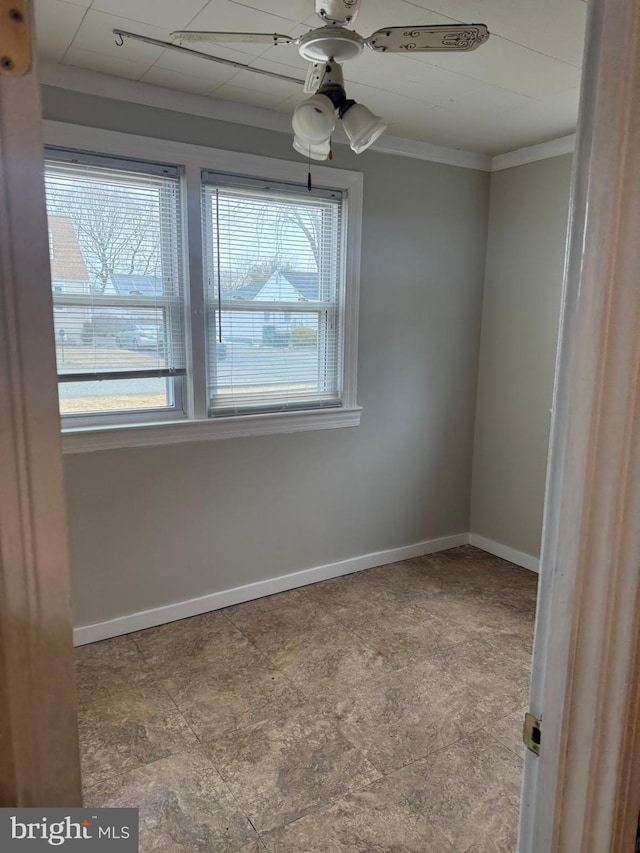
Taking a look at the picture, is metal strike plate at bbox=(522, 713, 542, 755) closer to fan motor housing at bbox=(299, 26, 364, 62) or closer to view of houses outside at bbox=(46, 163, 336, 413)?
fan motor housing at bbox=(299, 26, 364, 62)

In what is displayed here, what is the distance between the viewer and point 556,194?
10.5 ft

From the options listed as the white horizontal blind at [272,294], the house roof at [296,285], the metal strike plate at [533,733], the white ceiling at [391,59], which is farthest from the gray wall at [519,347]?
the metal strike plate at [533,733]

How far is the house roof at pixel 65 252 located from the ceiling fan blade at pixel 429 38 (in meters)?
1.45

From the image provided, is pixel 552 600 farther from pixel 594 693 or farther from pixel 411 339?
pixel 411 339

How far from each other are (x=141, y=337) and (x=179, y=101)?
3.49ft

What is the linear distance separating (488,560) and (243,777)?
2.26 meters

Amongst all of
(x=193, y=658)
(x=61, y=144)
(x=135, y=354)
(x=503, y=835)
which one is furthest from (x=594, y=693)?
(x=61, y=144)

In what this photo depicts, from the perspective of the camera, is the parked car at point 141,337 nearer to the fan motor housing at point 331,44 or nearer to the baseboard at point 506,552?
the fan motor housing at point 331,44

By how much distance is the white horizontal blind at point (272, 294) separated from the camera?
2.77 m

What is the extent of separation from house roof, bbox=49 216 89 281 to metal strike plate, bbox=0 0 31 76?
2119 mm

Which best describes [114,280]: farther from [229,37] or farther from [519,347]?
[519,347]

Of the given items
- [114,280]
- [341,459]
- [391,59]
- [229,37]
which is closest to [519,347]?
[341,459]

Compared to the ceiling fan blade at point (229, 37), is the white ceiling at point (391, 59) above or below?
above

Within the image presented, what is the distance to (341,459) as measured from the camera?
3.30 meters
